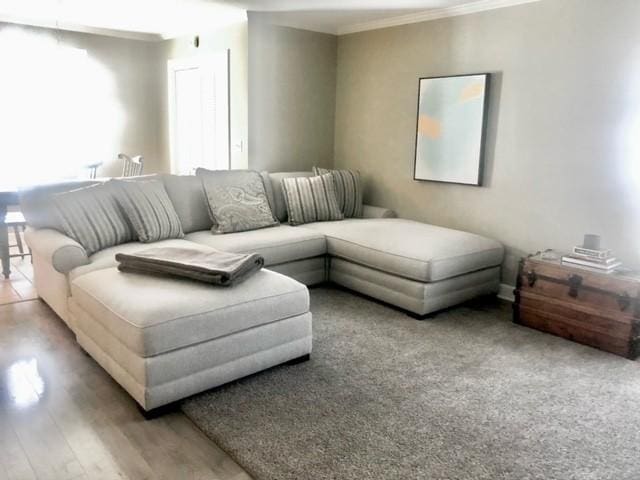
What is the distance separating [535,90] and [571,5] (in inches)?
22.8

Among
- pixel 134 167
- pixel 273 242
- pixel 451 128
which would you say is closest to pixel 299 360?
pixel 273 242

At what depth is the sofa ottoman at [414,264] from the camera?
344 centimetres

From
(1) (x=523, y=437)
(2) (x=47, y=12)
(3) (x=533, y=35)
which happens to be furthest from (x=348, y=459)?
(2) (x=47, y=12)

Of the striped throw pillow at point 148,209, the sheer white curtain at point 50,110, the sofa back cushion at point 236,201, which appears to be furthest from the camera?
the sheer white curtain at point 50,110

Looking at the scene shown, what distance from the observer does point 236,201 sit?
4.04 metres

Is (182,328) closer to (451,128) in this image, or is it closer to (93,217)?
(93,217)

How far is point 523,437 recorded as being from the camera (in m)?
2.15

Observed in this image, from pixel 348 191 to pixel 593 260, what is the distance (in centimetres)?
222

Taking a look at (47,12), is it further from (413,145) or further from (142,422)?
(142,422)

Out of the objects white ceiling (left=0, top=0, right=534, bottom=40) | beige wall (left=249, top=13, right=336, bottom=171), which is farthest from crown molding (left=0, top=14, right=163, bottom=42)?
beige wall (left=249, top=13, right=336, bottom=171)

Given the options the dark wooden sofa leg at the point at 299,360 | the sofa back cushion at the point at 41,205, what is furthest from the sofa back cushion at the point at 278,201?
the dark wooden sofa leg at the point at 299,360

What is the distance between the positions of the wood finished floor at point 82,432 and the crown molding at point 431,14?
3592 millimetres

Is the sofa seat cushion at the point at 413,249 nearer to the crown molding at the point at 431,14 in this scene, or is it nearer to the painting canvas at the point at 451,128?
the painting canvas at the point at 451,128

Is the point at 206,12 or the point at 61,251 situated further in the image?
the point at 206,12
